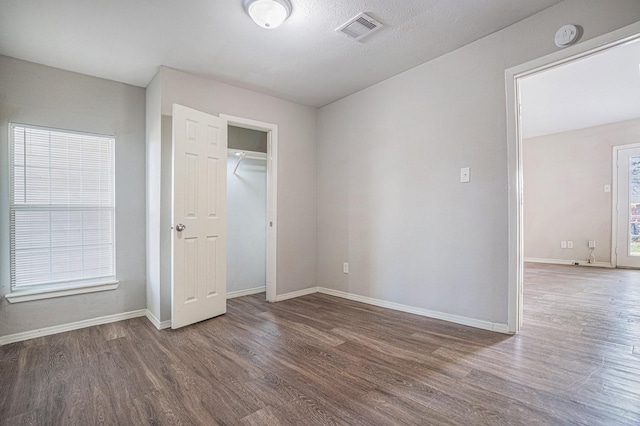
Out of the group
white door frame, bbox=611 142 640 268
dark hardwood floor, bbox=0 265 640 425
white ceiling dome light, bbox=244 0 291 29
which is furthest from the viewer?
white door frame, bbox=611 142 640 268

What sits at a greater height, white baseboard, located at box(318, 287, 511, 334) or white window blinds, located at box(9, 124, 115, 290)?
white window blinds, located at box(9, 124, 115, 290)

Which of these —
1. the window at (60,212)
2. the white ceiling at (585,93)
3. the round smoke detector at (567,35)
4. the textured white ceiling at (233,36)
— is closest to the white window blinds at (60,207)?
the window at (60,212)

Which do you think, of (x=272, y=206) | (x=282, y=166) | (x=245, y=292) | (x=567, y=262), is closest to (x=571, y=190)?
(x=567, y=262)

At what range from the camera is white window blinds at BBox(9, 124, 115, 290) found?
2.76 metres

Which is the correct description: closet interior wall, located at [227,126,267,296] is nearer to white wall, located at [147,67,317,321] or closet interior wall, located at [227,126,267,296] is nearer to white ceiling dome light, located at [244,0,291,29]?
white wall, located at [147,67,317,321]

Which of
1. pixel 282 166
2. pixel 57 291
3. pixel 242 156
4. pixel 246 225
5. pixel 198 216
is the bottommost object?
pixel 57 291

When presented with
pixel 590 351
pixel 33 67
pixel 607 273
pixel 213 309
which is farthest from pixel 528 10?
pixel 607 273

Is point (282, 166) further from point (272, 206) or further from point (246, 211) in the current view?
point (246, 211)

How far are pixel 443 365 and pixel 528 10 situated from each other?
2638mm

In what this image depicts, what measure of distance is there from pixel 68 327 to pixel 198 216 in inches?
62.4

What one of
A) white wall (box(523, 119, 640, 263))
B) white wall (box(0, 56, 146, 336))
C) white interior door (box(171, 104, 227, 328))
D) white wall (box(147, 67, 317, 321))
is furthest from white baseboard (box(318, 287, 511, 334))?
white wall (box(523, 119, 640, 263))

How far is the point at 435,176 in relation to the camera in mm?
3045

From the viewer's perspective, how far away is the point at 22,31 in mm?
2361

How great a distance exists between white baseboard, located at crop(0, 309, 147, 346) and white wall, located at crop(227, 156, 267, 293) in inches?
44.3
